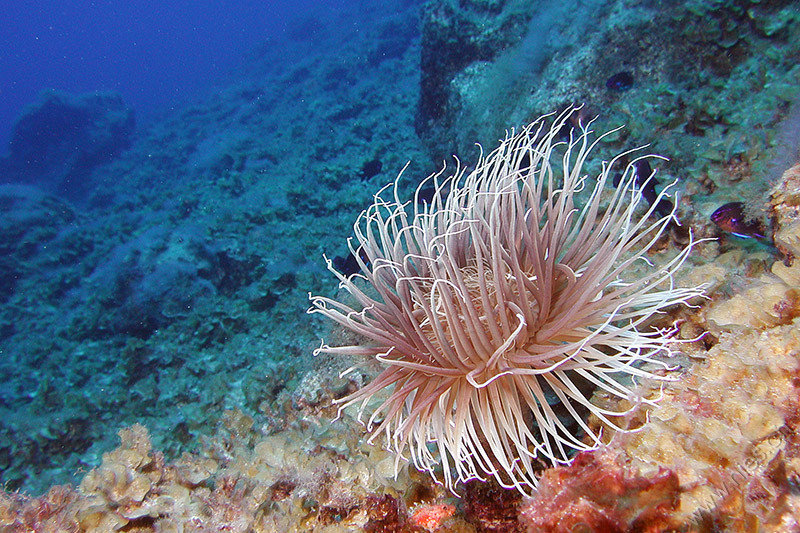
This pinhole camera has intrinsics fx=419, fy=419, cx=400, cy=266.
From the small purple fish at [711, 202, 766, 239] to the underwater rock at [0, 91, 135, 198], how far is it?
92.1 feet

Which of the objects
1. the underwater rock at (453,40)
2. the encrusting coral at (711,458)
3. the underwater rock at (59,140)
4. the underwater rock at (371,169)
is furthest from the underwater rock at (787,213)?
the underwater rock at (59,140)

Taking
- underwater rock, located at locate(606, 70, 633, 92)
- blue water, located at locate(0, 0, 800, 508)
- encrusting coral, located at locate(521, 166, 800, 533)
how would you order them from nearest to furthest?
encrusting coral, located at locate(521, 166, 800, 533) < blue water, located at locate(0, 0, 800, 508) < underwater rock, located at locate(606, 70, 633, 92)

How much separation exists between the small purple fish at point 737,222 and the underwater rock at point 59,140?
28.1 meters

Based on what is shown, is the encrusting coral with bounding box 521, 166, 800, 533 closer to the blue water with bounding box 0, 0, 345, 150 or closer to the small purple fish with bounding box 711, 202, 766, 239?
the small purple fish with bounding box 711, 202, 766, 239

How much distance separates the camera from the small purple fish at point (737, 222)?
243cm

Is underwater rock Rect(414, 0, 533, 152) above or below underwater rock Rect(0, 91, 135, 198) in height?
below

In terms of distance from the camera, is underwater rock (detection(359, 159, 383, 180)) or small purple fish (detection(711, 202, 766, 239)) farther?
underwater rock (detection(359, 159, 383, 180))

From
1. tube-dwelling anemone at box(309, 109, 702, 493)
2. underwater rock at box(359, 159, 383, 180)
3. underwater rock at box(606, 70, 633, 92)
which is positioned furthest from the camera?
underwater rock at box(359, 159, 383, 180)

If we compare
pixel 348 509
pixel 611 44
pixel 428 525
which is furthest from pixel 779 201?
pixel 611 44

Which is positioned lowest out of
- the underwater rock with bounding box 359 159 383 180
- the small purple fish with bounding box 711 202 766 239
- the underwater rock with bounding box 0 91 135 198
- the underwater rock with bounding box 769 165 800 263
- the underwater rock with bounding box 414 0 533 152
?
the small purple fish with bounding box 711 202 766 239

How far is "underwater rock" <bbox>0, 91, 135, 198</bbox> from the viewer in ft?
76.6

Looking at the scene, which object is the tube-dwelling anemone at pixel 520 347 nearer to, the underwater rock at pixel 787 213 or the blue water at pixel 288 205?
the underwater rock at pixel 787 213

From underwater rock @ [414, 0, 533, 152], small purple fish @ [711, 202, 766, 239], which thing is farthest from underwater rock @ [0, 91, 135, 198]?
small purple fish @ [711, 202, 766, 239]

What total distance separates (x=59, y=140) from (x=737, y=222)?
1234 inches
